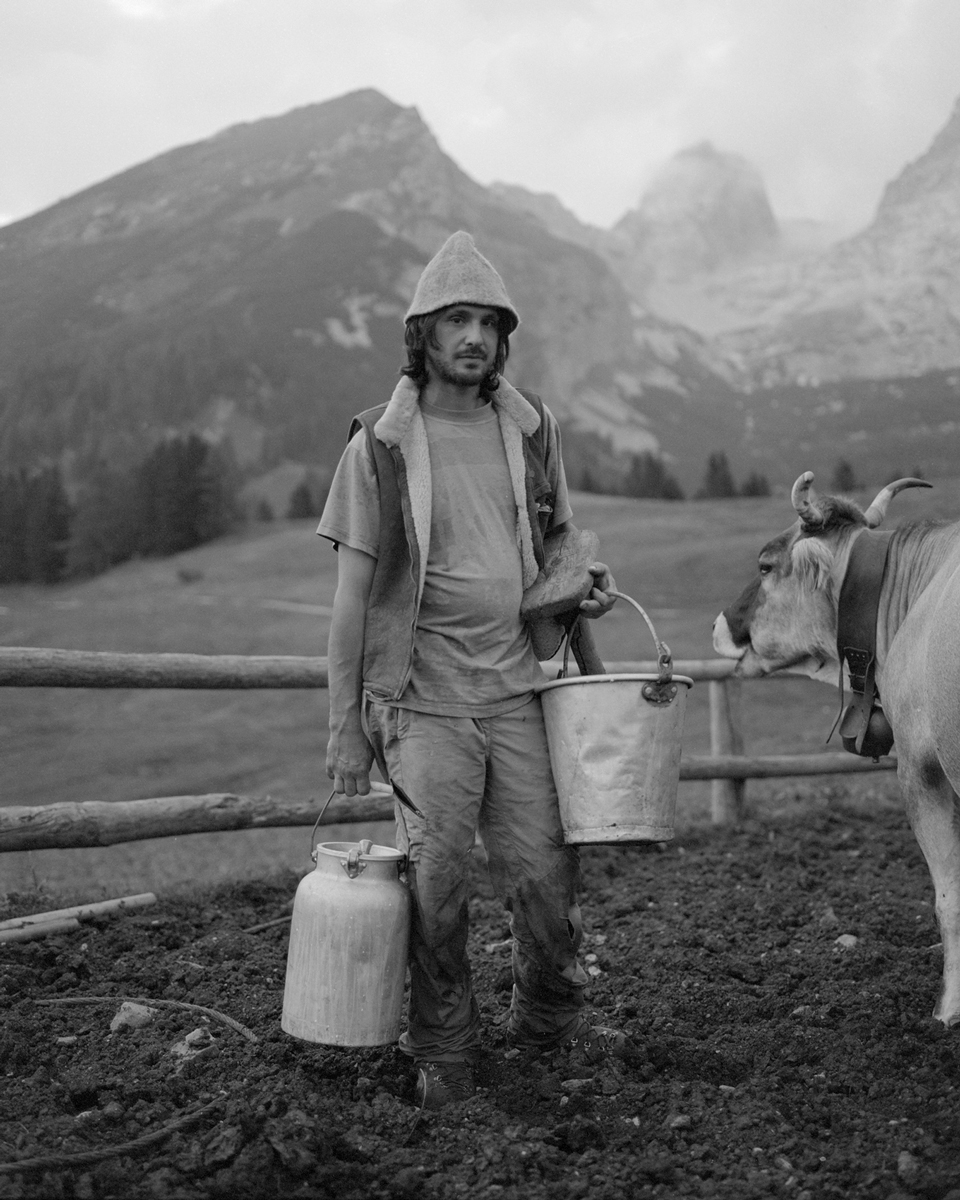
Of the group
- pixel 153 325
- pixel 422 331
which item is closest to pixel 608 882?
pixel 422 331

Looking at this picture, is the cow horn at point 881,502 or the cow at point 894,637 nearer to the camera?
the cow at point 894,637

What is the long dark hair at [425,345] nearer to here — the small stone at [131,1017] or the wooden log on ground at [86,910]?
the small stone at [131,1017]

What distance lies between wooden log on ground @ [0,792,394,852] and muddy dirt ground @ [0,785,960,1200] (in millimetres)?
383

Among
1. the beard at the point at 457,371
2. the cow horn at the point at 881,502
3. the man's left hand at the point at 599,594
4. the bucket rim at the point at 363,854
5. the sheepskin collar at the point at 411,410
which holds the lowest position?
the bucket rim at the point at 363,854

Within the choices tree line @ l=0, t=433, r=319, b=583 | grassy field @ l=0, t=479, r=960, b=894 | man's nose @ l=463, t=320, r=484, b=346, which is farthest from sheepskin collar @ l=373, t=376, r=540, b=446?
tree line @ l=0, t=433, r=319, b=583

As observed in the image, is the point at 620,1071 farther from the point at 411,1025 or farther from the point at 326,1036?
the point at 326,1036

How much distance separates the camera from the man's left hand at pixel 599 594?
3723 millimetres

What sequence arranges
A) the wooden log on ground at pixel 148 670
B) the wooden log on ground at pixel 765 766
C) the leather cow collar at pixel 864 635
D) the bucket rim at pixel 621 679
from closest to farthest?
1. the bucket rim at pixel 621 679
2. the leather cow collar at pixel 864 635
3. the wooden log on ground at pixel 148 670
4. the wooden log on ground at pixel 765 766

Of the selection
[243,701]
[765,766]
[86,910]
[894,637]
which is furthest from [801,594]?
[243,701]

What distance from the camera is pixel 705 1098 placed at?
3.30 m

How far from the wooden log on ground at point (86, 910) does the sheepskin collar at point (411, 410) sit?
2684mm

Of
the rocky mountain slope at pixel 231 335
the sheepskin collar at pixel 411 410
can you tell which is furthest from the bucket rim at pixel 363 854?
the rocky mountain slope at pixel 231 335

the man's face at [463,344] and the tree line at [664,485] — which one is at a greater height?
the tree line at [664,485]

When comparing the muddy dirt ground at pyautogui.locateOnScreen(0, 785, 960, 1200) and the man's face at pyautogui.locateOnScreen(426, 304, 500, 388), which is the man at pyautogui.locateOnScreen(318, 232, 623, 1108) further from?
the muddy dirt ground at pyautogui.locateOnScreen(0, 785, 960, 1200)
